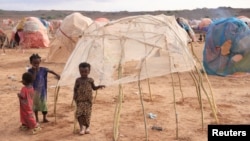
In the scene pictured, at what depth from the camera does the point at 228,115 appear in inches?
284

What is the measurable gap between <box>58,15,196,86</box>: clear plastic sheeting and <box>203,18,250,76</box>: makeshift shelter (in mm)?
5765

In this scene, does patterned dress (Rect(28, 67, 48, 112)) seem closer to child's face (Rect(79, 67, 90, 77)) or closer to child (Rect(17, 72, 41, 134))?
child (Rect(17, 72, 41, 134))

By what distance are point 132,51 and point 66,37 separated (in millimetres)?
8575

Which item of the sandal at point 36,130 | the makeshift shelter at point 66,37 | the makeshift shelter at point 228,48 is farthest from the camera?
the makeshift shelter at point 66,37

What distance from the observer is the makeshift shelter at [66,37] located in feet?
46.5

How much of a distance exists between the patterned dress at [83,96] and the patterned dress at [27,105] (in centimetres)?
73

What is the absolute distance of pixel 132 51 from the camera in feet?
19.6

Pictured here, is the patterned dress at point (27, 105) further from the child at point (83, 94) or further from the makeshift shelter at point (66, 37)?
the makeshift shelter at point (66, 37)

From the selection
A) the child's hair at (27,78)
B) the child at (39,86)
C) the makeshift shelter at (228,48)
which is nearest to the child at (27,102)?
the child's hair at (27,78)

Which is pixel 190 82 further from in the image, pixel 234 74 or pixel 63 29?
pixel 63 29

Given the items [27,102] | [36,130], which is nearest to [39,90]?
[27,102]

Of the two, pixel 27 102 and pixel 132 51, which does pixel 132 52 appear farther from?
pixel 27 102

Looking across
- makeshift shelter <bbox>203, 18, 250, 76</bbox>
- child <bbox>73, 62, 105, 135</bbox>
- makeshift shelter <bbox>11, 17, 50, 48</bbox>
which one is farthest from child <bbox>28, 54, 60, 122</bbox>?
makeshift shelter <bbox>11, 17, 50, 48</bbox>

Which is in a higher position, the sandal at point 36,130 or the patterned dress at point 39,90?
the patterned dress at point 39,90
